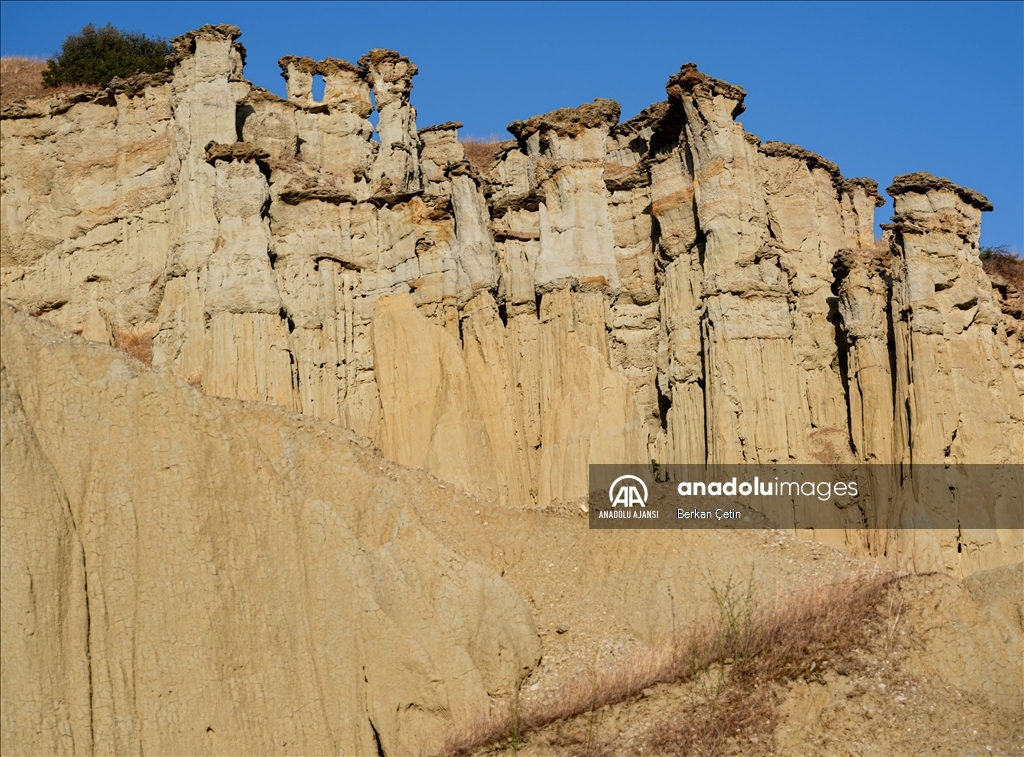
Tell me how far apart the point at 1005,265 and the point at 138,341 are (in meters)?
28.9

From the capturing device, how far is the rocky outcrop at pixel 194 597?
69.3 feet

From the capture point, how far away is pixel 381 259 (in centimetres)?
3816

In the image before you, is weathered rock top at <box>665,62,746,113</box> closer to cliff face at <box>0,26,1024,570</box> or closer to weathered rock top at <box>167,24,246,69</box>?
cliff face at <box>0,26,1024,570</box>

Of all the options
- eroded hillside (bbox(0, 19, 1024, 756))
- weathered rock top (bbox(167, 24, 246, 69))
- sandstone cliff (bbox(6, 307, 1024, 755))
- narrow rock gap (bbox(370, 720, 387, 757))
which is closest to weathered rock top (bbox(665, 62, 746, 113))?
eroded hillside (bbox(0, 19, 1024, 756))

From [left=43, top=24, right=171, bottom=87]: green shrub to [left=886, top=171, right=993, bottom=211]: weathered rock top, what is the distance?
2278cm

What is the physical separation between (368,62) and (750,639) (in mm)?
24053

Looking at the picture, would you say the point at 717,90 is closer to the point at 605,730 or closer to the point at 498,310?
the point at 498,310

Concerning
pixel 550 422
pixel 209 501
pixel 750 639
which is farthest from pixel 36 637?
pixel 550 422

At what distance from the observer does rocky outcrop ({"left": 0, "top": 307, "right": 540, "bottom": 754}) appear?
21.1 m

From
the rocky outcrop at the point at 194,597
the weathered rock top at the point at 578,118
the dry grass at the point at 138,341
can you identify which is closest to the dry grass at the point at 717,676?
the rocky outcrop at the point at 194,597

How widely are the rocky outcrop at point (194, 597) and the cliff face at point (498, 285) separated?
32.7 feet

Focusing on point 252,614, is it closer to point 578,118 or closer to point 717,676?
point 717,676

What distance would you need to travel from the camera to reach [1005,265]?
169ft

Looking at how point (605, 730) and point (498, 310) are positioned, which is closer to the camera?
point (605, 730)
